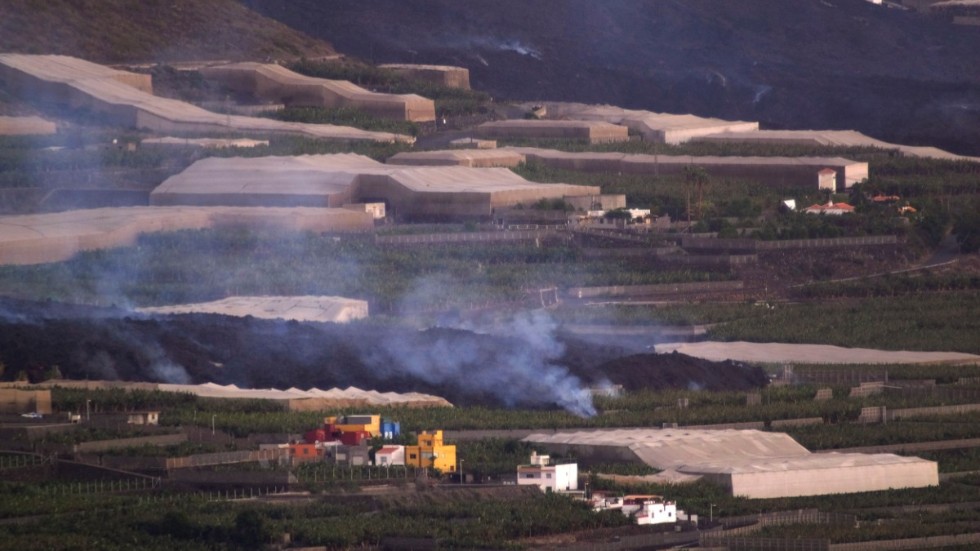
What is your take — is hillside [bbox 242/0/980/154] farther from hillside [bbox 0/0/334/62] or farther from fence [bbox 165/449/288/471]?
fence [bbox 165/449/288/471]

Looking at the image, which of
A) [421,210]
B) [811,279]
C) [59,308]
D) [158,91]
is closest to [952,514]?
[59,308]

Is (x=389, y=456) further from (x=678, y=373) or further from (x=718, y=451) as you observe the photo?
(x=678, y=373)

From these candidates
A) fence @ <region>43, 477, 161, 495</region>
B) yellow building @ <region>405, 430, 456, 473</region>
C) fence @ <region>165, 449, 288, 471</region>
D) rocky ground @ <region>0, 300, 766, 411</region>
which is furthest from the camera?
rocky ground @ <region>0, 300, 766, 411</region>

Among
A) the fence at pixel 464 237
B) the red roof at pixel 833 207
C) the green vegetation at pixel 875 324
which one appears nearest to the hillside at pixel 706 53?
the red roof at pixel 833 207

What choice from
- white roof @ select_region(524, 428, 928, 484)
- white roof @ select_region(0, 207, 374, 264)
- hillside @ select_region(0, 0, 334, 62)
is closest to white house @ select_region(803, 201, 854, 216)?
white roof @ select_region(0, 207, 374, 264)

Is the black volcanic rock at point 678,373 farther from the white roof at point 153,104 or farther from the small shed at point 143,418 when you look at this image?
the white roof at point 153,104
